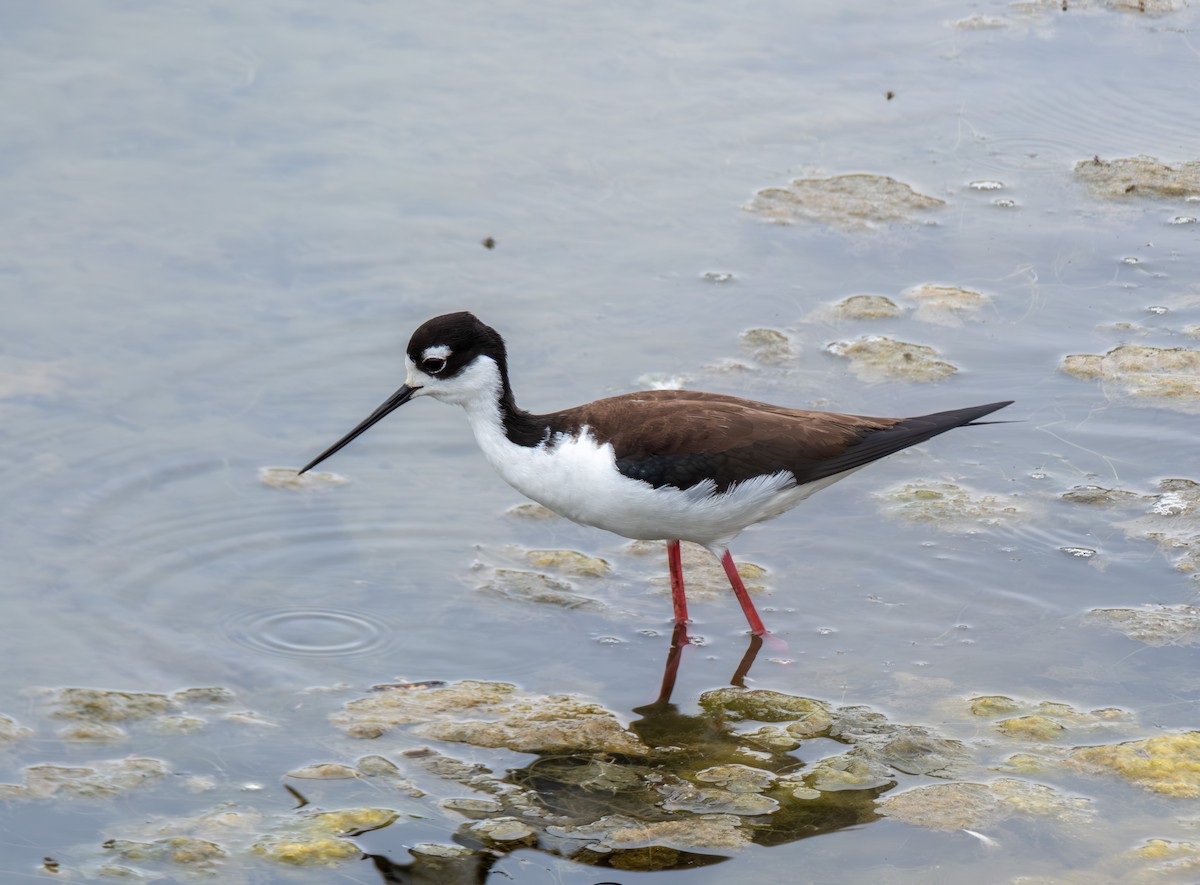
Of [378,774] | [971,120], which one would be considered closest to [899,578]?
[378,774]

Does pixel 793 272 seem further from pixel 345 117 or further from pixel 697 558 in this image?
pixel 345 117

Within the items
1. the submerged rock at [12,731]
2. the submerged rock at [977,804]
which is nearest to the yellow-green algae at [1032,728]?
the submerged rock at [977,804]

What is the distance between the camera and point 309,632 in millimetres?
6043

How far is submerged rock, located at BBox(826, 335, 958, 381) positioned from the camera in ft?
25.3

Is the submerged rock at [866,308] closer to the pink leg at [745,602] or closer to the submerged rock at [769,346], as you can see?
the submerged rock at [769,346]

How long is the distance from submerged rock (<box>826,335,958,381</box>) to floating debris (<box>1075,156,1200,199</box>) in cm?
215

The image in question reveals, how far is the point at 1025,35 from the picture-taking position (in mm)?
10891

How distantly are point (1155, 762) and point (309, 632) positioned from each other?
314 cm

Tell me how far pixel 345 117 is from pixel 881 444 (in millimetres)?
4883

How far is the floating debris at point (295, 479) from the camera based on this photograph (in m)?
6.98

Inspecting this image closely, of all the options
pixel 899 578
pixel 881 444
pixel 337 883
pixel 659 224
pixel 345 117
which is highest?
pixel 345 117

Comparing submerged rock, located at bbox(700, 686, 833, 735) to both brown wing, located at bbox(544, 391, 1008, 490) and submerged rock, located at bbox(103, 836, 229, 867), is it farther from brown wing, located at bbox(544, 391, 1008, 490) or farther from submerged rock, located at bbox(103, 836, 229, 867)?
submerged rock, located at bbox(103, 836, 229, 867)

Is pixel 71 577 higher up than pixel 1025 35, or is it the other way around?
pixel 1025 35

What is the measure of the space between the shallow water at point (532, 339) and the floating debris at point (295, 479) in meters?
0.06
